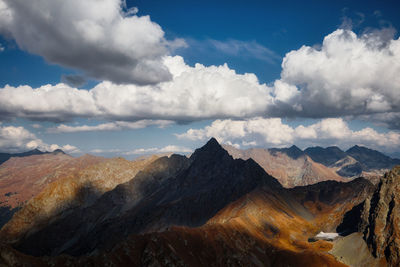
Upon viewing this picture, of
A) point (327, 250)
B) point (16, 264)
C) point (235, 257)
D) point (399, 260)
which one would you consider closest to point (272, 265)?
point (235, 257)

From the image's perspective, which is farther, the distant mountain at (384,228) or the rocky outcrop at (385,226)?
the rocky outcrop at (385,226)

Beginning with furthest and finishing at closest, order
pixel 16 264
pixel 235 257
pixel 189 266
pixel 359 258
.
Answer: pixel 359 258 < pixel 235 257 < pixel 189 266 < pixel 16 264

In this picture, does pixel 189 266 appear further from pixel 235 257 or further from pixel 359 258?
pixel 359 258

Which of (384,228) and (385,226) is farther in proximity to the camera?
(385,226)

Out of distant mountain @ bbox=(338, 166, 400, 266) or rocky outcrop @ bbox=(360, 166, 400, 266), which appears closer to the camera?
distant mountain @ bbox=(338, 166, 400, 266)

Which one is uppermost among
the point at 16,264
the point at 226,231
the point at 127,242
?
the point at 16,264

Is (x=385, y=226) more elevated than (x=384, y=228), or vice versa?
(x=385, y=226)

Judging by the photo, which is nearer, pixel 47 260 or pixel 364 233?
pixel 47 260

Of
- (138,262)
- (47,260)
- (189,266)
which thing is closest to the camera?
(47,260)
